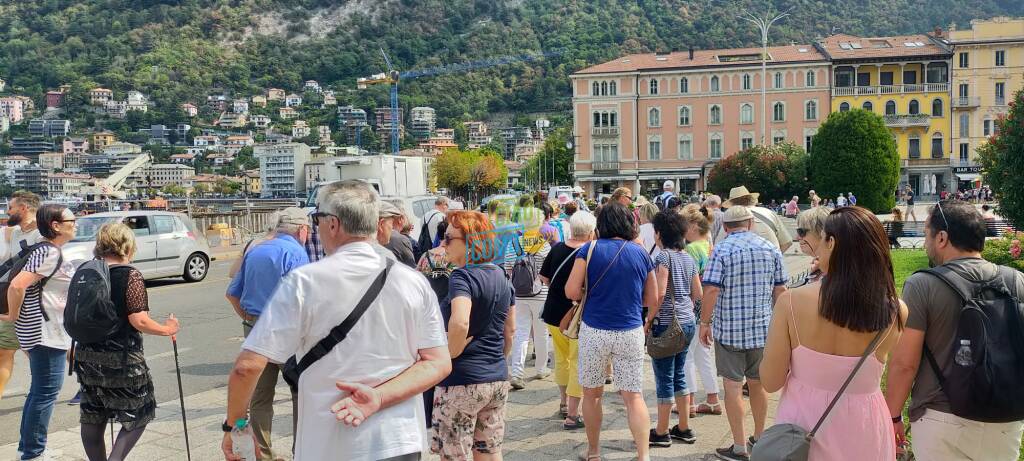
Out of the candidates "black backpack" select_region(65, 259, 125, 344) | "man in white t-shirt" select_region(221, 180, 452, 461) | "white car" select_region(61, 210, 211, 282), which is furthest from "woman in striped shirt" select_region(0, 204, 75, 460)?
"white car" select_region(61, 210, 211, 282)

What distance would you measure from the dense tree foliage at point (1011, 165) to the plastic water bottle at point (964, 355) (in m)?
12.7

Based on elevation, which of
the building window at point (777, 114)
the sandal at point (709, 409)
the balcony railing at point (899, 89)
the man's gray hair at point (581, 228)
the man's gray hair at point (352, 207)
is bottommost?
the sandal at point (709, 409)

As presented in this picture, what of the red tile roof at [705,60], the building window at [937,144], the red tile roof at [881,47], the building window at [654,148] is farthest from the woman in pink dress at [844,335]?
the building window at [937,144]

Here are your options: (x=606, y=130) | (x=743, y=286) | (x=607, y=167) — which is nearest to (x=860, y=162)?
(x=606, y=130)

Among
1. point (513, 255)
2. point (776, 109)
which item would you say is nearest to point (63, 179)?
point (776, 109)

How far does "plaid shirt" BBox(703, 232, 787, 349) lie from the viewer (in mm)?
5352

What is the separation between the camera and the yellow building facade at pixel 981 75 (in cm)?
6631

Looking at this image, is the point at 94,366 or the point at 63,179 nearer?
the point at 94,366

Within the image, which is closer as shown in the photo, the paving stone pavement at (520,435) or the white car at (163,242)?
the paving stone pavement at (520,435)

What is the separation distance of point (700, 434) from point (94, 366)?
Result: 4.20m

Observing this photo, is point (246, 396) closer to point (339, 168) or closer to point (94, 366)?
point (94, 366)

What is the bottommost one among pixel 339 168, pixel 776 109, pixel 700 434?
pixel 700 434

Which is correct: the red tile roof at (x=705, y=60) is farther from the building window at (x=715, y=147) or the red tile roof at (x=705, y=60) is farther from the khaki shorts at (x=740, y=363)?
the khaki shorts at (x=740, y=363)

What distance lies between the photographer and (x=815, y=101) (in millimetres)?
68812
